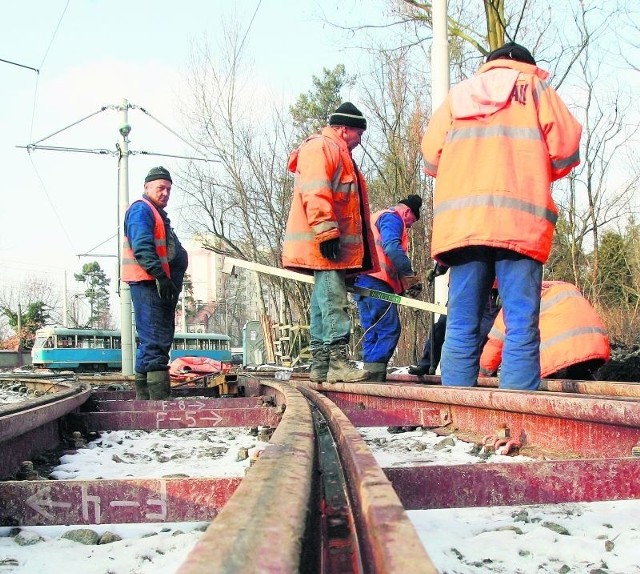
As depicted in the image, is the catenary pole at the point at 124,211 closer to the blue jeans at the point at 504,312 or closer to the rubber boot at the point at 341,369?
the rubber boot at the point at 341,369

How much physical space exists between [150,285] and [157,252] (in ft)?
1.01

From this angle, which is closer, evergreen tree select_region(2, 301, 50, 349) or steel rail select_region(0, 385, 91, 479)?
steel rail select_region(0, 385, 91, 479)

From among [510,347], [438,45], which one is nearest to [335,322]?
[510,347]

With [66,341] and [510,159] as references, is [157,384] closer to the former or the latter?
[510,159]

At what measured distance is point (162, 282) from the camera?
5.73 metres

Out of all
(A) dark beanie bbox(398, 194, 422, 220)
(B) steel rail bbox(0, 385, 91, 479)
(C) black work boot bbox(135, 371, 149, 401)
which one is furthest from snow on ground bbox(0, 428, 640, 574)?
(A) dark beanie bbox(398, 194, 422, 220)

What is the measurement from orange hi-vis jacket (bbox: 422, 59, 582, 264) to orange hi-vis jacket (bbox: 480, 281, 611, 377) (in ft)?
4.17

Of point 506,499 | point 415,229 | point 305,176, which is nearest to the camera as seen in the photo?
point 506,499

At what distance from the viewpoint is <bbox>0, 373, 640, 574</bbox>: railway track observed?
36.3 inches

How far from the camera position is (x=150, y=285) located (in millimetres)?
5895

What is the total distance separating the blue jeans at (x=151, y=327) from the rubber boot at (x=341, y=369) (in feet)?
5.35

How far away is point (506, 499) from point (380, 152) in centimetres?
2050

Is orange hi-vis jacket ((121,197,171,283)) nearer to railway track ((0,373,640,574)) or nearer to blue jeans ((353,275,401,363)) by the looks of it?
blue jeans ((353,275,401,363))

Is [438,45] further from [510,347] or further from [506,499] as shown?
[506,499]
